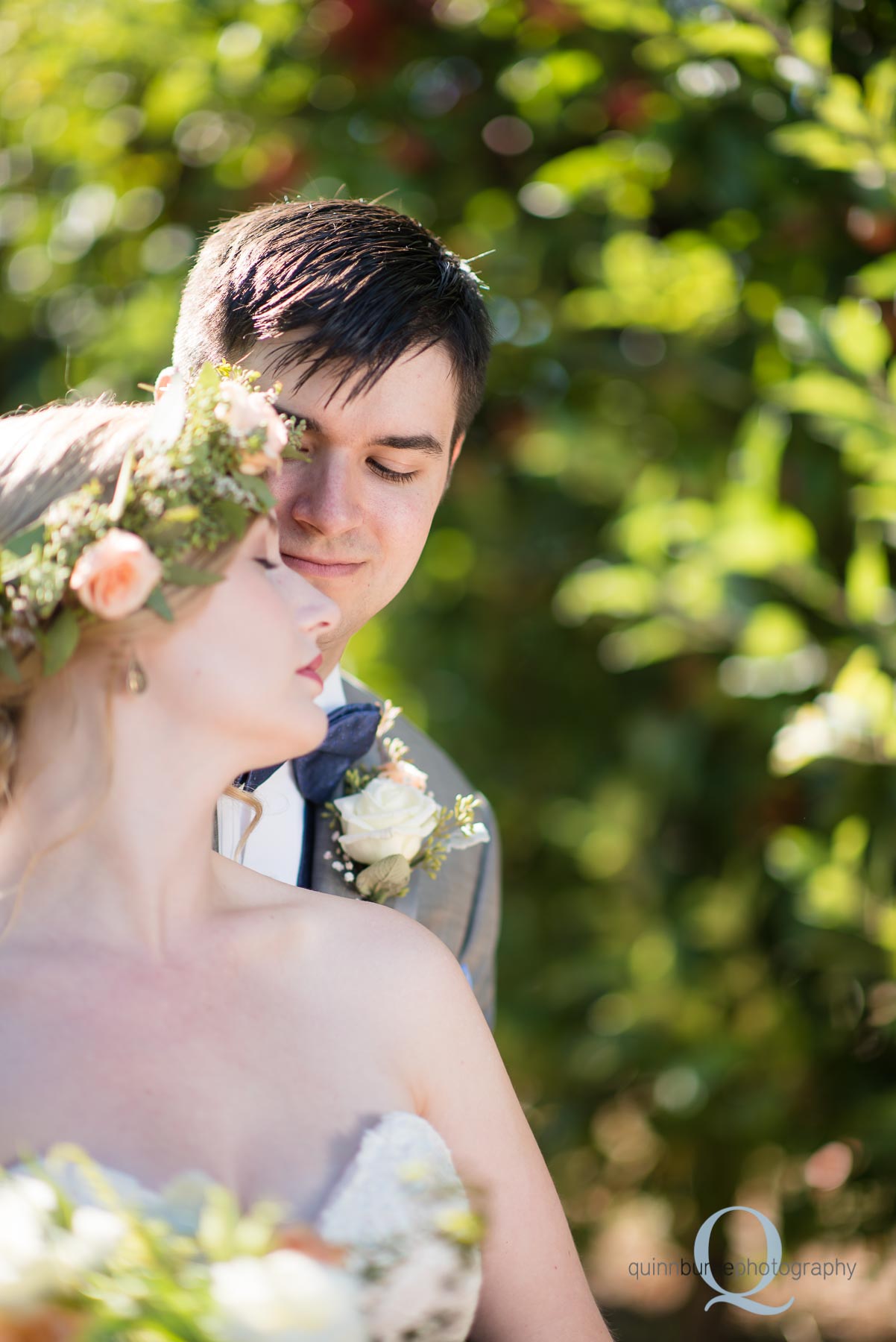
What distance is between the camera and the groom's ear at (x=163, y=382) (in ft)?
6.18

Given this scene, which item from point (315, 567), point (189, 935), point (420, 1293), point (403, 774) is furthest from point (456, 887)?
point (420, 1293)

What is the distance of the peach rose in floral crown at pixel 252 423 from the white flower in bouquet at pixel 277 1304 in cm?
89

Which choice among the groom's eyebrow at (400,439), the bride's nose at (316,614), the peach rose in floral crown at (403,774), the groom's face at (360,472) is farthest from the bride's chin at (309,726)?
the peach rose in floral crown at (403,774)

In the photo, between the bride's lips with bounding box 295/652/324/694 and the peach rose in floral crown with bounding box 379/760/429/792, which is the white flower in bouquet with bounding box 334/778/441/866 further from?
the bride's lips with bounding box 295/652/324/694

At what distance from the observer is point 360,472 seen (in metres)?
2.06

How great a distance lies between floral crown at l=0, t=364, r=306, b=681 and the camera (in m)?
1.42

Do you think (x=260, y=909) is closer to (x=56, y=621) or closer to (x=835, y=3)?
(x=56, y=621)

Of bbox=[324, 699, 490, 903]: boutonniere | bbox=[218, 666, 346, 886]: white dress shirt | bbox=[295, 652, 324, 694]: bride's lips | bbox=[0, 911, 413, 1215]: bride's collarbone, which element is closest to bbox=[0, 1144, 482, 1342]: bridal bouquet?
bbox=[0, 911, 413, 1215]: bride's collarbone

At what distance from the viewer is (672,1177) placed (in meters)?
3.60

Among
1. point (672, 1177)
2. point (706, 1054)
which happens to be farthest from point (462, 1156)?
point (672, 1177)

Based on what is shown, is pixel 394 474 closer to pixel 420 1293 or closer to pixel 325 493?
pixel 325 493

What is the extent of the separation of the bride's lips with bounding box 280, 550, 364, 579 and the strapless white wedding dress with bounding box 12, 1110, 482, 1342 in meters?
0.95

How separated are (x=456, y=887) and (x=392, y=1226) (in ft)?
4.10

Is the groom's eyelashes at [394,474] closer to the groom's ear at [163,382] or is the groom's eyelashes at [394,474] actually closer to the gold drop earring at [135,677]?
the groom's ear at [163,382]
